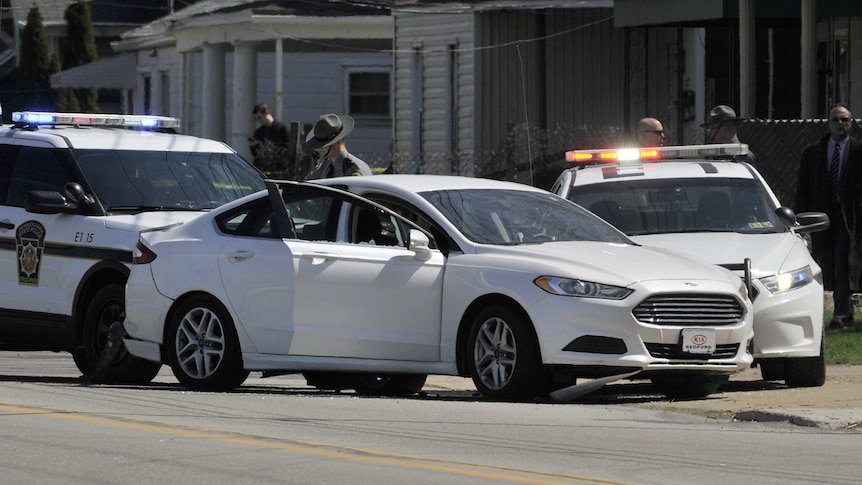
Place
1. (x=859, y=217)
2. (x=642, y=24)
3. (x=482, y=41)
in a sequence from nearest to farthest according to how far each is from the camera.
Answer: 1. (x=859, y=217)
2. (x=642, y=24)
3. (x=482, y=41)

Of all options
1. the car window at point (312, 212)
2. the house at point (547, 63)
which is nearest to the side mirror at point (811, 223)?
the car window at point (312, 212)

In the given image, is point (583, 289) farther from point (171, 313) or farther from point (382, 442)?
point (171, 313)

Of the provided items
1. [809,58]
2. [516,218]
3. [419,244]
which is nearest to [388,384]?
[516,218]

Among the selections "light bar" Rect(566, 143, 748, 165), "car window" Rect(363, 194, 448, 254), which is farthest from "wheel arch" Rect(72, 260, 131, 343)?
"light bar" Rect(566, 143, 748, 165)

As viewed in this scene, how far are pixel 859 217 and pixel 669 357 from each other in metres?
5.91

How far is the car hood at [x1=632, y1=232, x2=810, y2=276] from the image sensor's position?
12.1 meters

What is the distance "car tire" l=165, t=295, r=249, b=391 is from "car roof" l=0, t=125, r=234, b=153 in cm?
219

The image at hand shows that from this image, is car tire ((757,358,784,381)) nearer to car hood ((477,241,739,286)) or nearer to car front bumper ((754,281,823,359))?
car front bumper ((754,281,823,359))

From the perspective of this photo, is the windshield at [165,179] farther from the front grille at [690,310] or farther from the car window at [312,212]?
the front grille at [690,310]

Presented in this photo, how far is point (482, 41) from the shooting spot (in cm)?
2838

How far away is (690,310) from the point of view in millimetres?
10789

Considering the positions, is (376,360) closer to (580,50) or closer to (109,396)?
(109,396)

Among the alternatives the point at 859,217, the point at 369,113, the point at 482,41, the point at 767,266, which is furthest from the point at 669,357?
the point at 369,113

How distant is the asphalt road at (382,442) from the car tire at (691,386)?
2.14ft
